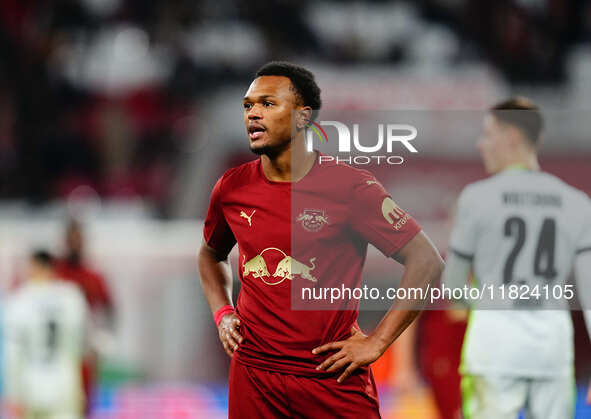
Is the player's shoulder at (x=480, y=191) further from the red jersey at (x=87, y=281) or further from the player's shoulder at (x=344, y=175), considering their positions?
the red jersey at (x=87, y=281)

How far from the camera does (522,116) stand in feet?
12.4

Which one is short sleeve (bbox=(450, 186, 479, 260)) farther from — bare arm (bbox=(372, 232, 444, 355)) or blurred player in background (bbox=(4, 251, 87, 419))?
blurred player in background (bbox=(4, 251, 87, 419))

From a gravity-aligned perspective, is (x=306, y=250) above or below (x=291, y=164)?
below

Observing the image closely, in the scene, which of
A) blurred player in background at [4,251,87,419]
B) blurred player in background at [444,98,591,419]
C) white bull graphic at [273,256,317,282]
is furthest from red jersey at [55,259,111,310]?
white bull graphic at [273,256,317,282]

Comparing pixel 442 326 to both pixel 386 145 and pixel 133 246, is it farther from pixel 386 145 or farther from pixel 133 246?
pixel 133 246

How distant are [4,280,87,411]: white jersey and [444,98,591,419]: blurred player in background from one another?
11.9ft

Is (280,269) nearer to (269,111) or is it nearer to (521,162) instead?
(269,111)

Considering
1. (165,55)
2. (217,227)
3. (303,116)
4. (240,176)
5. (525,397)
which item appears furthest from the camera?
(165,55)

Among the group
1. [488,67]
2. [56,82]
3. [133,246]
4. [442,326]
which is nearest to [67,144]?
[56,82]

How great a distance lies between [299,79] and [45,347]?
4130 mm

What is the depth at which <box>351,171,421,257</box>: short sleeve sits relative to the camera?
3086 mm

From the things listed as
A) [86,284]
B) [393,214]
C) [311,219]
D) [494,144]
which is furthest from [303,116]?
[86,284]

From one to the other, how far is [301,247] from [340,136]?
0.59 meters

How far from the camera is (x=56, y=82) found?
51.0 ft
